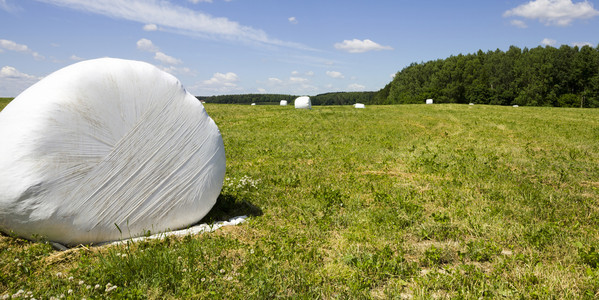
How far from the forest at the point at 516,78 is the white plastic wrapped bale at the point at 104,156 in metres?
90.4

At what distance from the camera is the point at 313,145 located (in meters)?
14.1

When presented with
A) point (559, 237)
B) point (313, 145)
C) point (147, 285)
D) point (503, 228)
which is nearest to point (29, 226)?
point (147, 285)

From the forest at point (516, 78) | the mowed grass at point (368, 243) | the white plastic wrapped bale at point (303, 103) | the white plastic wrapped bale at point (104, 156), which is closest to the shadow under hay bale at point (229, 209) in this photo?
the mowed grass at point (368, 243)

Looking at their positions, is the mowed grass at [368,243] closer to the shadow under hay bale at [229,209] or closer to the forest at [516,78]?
the shadow under hay bale at [229,209]

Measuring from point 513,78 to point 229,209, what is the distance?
322ft

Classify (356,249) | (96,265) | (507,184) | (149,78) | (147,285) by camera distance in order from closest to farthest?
(147,285), (96,265), (356,249), (149,78), (507,184)

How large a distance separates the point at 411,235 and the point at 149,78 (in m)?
4.89

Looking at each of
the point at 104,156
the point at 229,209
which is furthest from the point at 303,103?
the point at 104,156

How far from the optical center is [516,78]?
8288cm

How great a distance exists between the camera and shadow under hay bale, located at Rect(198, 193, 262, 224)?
6.08 m

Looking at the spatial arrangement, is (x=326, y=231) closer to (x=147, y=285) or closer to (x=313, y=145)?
(x=147, y=285)

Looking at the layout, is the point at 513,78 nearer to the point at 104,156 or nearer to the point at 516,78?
the point at 516,78

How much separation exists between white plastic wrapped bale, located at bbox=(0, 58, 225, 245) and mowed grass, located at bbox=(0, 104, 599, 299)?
0.44 metres

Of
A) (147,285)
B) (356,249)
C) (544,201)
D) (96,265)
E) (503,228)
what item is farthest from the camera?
(544,201)
